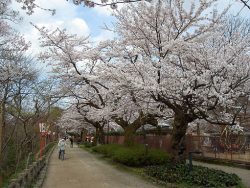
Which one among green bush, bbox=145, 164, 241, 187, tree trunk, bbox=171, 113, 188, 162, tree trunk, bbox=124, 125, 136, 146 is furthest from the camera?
tree trunk, bbox=124, 125, 136, 146

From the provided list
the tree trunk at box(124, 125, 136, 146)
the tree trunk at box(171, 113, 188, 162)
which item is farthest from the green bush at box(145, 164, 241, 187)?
the tree trunk at box(124, 125, 136, 146)

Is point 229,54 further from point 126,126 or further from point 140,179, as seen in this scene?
point 126,126

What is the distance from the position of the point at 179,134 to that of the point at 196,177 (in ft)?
10.5

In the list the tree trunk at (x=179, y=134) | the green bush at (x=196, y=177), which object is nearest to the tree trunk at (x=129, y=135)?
the tree trunk at (x=179, y=134)

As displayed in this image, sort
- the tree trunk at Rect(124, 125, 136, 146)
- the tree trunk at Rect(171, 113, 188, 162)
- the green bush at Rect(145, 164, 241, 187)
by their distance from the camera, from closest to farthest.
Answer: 1. the green bush at Rect(145, 164, 241, 187)
2. the tree trunk at Rect(171, 113, 188, 162)
3. the tree trunk at Rect(124, 125, 136, 146)

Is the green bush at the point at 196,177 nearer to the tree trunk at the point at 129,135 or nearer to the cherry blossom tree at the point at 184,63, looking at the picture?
the cherry blossom tree at the point at 184,63

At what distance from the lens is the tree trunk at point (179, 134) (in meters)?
17.3

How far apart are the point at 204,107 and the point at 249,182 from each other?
A: 11.3 ft

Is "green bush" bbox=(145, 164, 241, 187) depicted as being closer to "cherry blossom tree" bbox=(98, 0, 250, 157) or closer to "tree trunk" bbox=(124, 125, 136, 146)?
"cherry blossom tree" bbox=(98, 0, 250, 157)

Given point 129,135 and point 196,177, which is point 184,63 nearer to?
point 196,177

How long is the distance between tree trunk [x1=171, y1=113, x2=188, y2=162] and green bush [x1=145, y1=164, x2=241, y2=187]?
1147 mm

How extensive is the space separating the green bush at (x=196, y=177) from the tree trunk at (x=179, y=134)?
1147 millimetres

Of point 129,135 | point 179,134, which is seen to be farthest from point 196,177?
point 129,135

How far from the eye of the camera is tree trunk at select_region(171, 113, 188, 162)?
17.3m
